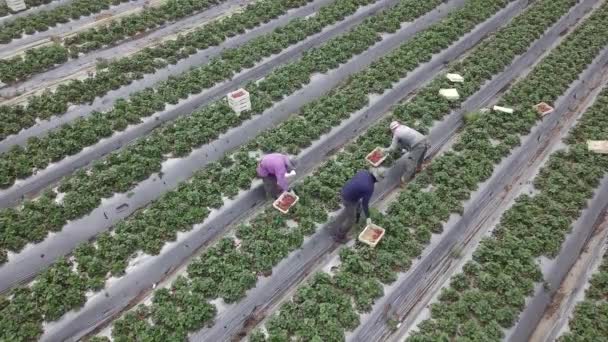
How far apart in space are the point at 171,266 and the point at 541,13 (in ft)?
45.5

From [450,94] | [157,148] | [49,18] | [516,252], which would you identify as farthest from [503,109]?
[49,18]

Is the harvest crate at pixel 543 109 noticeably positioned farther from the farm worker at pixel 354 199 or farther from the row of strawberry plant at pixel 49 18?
the row of strawberry plant at pixel 49 18

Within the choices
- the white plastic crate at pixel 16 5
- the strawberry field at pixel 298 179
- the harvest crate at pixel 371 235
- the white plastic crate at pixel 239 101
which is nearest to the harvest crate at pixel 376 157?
the strawberry field at pixel 298 179

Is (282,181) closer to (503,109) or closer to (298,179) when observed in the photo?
(298,179)

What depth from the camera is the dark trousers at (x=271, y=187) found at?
335 inches

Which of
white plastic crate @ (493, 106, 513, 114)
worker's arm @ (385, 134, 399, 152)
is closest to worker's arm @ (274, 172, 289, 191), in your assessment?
worker's arm @ (385, 134, 399, 152)

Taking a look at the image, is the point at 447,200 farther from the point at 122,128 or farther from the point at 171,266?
the point at 122,128

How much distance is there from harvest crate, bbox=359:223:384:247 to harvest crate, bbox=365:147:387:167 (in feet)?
5.19

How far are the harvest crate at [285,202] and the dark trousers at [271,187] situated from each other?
331 mm

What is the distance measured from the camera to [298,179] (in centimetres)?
953

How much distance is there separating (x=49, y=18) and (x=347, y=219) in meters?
11.5

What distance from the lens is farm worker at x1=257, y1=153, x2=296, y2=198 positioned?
8.00m

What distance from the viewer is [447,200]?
341 inches

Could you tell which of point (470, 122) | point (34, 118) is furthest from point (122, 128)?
point (470, 122)
